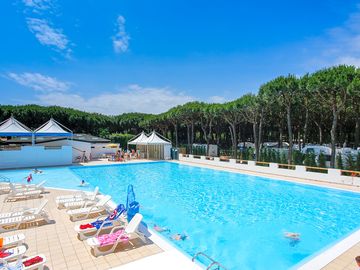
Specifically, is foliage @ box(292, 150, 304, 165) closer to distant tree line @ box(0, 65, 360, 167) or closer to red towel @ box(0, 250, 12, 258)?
distant tree line @ box(0, 65, 360, 167)

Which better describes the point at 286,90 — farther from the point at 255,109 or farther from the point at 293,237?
the point at 293,237

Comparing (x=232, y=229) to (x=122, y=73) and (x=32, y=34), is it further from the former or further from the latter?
(x=122, y=73)

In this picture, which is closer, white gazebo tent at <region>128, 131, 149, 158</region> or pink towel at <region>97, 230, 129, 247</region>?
pink towel at <region>97, 230, 129, 247</region>

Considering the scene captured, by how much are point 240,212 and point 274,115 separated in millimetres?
24815

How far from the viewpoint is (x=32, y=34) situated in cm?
1675

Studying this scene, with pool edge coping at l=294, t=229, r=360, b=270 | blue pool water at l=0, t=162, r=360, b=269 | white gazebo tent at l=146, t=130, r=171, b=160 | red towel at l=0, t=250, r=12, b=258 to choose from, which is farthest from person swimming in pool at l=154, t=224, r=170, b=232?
white gazebo tent at l=146, t=130, r=171, b=160

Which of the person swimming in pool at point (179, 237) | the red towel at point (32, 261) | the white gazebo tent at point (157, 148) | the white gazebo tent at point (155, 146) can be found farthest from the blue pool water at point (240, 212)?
the white gazebo tent at point (157, 148)

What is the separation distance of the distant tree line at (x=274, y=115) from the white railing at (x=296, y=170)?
5.23ft

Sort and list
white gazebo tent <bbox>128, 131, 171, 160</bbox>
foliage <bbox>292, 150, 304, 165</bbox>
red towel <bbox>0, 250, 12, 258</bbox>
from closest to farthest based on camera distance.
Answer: red towel <bbox>0, 250, 12, 258</bbox> < foliage <bbox>292, 150, 304, 165</bbox> < white gazebo tent <bbox>128, 131, 171, 160</bbox>

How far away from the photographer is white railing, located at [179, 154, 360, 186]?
1429cm

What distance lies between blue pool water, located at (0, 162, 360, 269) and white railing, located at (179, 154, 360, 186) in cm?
152

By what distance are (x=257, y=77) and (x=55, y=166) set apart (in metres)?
21.1

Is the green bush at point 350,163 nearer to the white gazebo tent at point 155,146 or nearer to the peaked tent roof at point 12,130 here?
the white gazebo tent at point 155,146

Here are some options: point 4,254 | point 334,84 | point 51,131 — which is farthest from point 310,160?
point 51,131
